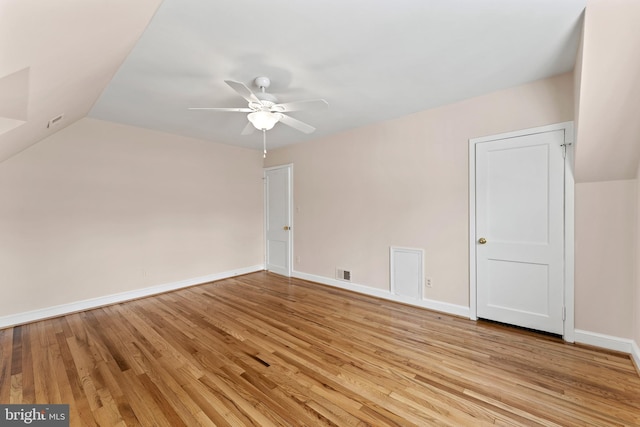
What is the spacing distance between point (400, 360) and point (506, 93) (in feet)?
9.48

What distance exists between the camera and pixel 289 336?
264cm

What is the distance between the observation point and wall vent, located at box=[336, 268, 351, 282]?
13.5ft

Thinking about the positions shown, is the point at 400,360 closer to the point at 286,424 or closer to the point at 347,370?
the point at 347,370

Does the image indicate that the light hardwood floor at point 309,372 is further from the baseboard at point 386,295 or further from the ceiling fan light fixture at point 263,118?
the ceiling fan light fixture at point 263,118

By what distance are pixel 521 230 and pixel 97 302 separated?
530cm

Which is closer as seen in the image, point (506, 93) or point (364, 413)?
point (364, 413)

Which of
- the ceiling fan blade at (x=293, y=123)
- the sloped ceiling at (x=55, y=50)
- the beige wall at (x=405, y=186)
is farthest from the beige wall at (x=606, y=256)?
the sloped ceiling at (x=55, y=50)

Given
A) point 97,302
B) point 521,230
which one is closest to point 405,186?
point 521,230

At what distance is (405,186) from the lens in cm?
348

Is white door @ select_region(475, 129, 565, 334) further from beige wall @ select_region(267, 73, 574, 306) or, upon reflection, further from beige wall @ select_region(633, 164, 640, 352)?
beige wall @ select_region(633, 164, 640, 352)

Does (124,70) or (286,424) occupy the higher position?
(124,70)

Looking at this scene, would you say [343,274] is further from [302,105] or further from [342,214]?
[302,105]

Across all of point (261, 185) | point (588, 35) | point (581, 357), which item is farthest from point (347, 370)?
point (261, 185)

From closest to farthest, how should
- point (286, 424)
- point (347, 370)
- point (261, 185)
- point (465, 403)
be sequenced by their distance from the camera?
1. point (286, 424)
2. point (465, 403)
3. point (347, 370)
4. point (261, 185)
